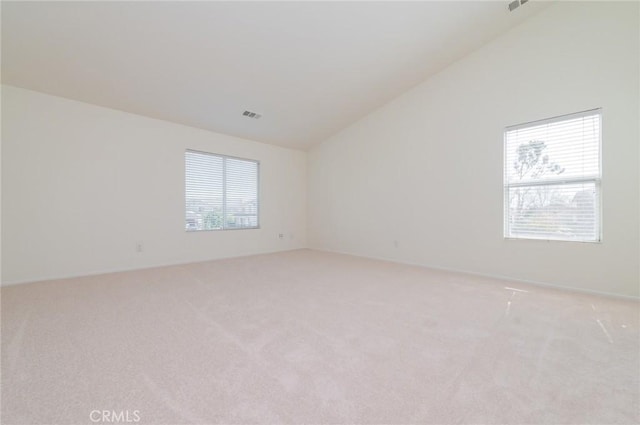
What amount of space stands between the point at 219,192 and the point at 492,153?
465 centimetres

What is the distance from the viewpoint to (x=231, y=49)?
311cm

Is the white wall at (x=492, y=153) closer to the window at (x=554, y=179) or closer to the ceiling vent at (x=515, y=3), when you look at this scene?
the window at (x=554, y=179)

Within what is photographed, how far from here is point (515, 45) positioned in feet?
11.4

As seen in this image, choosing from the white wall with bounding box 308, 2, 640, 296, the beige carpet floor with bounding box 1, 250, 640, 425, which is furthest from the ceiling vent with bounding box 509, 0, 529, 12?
the beige carpet floor with bounding box 1, 250, 640, 425

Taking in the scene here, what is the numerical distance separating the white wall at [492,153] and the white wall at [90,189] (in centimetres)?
298

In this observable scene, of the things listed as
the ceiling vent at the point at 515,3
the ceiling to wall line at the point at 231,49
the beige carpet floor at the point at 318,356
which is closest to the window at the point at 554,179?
the beige carpet floor at the point at 318,356

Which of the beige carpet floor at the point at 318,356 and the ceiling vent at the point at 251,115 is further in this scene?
the ceiling vent at the point at 251,115

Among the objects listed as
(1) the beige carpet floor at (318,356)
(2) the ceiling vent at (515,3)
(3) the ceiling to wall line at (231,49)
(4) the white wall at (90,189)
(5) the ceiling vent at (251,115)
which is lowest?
(1) the beige carpet floor at (318,356)

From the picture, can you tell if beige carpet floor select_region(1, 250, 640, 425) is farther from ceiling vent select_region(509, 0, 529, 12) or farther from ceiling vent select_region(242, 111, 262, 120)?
ceiling vent select_region(509, 0, 529, 12)

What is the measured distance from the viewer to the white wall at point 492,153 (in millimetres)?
2828

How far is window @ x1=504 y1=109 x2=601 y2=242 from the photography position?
9.91 ft

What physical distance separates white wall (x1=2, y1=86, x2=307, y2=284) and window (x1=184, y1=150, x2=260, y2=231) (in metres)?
0.17

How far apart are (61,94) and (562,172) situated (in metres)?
6.47

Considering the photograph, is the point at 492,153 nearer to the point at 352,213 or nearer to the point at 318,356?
the point at 352,213
